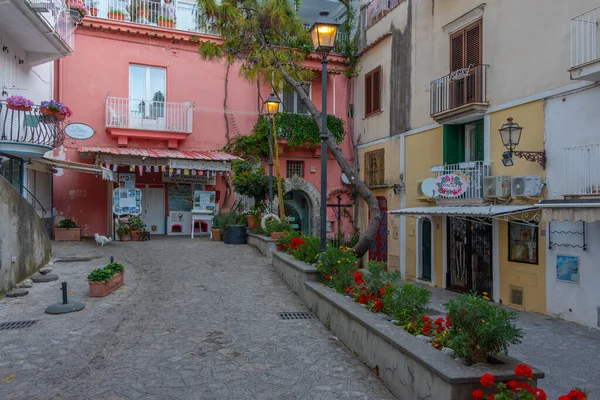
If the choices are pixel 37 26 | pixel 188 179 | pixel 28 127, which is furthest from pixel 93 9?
pixel 28 127

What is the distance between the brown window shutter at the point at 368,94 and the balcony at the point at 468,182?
6.73 m

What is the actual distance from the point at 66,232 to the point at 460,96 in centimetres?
1298

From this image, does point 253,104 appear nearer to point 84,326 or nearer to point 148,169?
point 148,169

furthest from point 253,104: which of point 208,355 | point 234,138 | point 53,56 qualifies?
point 208,355

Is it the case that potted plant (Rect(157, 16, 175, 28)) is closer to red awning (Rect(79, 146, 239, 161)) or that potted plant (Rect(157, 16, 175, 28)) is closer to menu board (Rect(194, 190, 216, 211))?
red awning (Rect(79, 146, 239, 161))

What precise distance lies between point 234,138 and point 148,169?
399 centimetres

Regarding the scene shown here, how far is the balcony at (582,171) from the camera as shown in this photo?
9.21 meters

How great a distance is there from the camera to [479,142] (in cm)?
1323

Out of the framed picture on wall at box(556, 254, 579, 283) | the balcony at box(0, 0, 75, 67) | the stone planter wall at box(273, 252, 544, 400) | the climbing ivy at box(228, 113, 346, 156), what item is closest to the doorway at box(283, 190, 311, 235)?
the climbing ivy at box(228, 113, 346, 156)

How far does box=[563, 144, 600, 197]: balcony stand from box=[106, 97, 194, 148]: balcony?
41.4ft

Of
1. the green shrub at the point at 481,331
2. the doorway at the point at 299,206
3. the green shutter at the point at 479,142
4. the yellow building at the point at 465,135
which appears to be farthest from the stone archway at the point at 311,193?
the green shrub at the point at 481,331

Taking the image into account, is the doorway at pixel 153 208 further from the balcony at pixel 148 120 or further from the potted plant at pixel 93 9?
the potted plant at pixel 93 9

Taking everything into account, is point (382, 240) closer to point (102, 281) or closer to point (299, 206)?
point (299, 206)

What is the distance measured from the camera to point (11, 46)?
38.5ft
